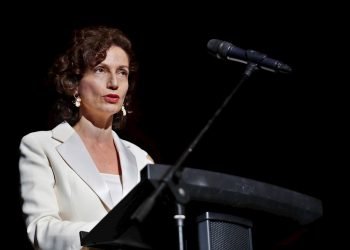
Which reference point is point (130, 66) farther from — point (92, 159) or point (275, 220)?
point (275, 220)

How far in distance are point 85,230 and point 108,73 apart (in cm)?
81

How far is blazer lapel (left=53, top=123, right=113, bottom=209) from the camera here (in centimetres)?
228

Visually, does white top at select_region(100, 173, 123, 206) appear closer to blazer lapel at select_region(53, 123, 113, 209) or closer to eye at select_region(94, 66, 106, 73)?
blazer lapel at select_region(53, 123, 113, 209)

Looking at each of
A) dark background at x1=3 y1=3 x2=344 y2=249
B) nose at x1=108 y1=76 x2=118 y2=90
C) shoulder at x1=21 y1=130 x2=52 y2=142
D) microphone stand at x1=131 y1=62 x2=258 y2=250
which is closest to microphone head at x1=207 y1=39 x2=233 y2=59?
microphone stand at x1=131 y1=62 x2=258 y2=250

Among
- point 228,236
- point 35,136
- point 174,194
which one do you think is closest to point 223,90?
point 35,136

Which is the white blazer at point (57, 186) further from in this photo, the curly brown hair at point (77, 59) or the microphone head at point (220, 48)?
the microphone head at point (220, 48)

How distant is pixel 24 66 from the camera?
123 inches

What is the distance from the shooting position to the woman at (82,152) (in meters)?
2.14

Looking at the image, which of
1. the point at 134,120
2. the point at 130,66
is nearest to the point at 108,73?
the point at 130,66

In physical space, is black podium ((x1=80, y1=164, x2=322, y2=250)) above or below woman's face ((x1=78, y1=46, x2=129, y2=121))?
Result: below

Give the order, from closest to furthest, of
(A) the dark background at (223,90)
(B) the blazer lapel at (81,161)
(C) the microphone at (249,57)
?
1. (C) the microphone at (249,57)
2. (B) the blazer lapel at (81,161)
3. (A) the dark background at (223,90)

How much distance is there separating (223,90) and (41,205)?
64.3 inches

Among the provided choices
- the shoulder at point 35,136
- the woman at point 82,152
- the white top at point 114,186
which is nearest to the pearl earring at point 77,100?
the woman at point 82,152

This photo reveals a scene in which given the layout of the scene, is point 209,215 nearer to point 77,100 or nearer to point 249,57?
point 249,57
